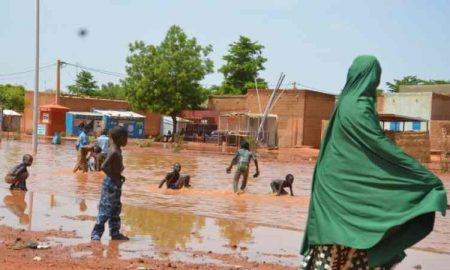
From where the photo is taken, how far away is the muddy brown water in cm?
809

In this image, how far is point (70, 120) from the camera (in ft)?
164

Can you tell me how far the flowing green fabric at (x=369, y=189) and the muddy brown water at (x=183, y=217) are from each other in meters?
3.31

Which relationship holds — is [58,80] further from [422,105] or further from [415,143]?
[415,143]

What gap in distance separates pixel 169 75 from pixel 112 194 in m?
40.1

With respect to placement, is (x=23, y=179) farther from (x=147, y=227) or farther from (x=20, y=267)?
(x=20, y=267)

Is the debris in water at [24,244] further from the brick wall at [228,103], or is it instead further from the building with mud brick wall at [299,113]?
the brick wall at [228,103]

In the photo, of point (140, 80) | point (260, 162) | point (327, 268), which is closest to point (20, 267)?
point (327, 268)

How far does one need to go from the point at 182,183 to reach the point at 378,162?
12.0m

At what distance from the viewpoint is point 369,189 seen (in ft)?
13.1

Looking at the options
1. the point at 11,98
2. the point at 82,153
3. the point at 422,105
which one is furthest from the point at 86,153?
the point at 11,98

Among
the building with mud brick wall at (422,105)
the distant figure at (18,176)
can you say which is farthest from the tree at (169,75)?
the distant figure at (18,176)

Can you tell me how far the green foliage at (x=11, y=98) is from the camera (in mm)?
66250

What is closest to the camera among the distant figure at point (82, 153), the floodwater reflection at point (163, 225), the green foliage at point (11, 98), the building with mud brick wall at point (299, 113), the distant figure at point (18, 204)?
the floodwater reflection at point (163, 225)

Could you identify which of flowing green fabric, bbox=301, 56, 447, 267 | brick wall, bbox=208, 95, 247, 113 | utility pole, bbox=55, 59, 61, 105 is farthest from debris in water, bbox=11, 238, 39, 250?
utility pole, bbox=55, 59, 61, 105
